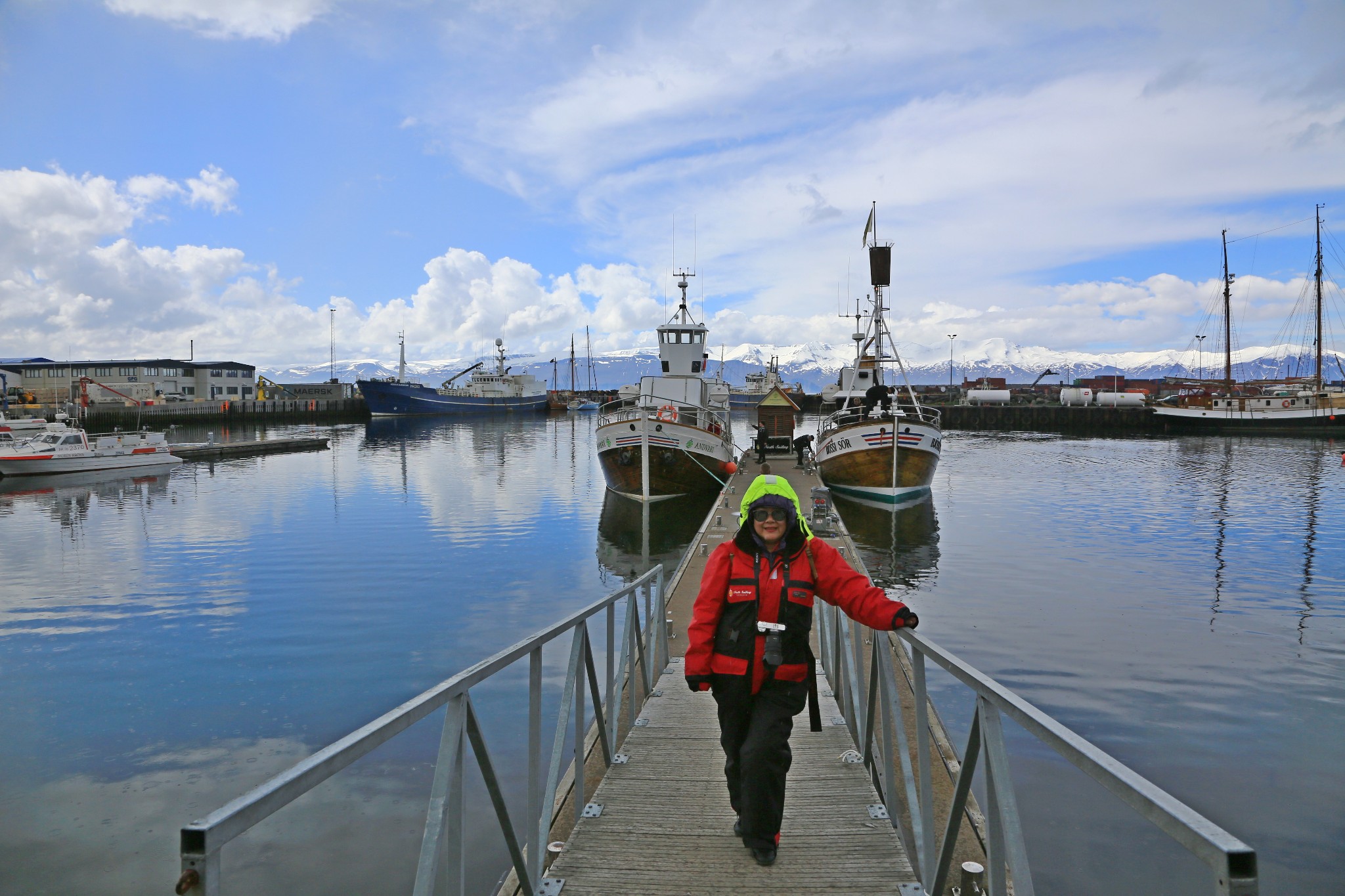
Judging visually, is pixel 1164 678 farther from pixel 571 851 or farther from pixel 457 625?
pixel 457 625

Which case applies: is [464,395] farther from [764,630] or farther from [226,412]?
[764,630]

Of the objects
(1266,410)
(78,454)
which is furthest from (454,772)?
(1266,410)

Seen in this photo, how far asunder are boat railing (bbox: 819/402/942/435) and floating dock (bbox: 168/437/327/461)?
35.6m

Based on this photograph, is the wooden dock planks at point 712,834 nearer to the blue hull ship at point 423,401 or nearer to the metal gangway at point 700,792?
the metal gangway at point 700,792

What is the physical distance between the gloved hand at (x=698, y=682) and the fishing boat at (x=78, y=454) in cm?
4464

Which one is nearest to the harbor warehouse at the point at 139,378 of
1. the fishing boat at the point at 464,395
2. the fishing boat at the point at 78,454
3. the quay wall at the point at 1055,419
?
the fishing boat at the point at 464,395

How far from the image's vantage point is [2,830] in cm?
728

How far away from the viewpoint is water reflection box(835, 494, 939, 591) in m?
17.8

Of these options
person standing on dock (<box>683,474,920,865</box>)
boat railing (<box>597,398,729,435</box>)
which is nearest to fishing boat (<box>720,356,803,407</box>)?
boat railing (<box>597,398,729,435</box>)

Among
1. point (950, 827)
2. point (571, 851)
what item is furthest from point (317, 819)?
point (950, 827)

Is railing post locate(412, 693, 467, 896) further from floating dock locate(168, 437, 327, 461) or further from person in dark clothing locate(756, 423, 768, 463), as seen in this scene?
floating dock locate(168, 437, 327, 461)

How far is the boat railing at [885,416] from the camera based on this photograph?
2747cm

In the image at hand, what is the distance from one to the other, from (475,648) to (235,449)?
138 ft

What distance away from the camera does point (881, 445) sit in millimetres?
27359
